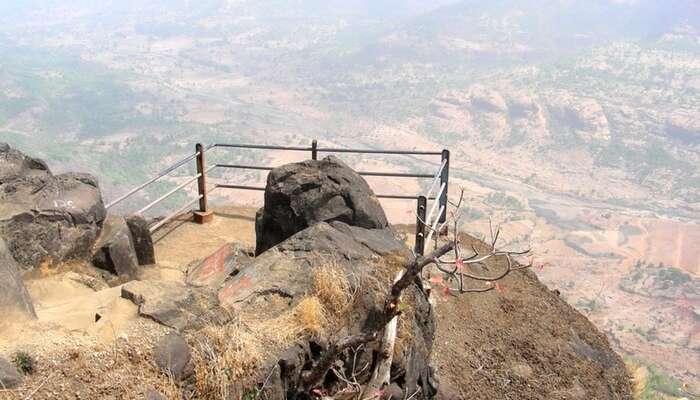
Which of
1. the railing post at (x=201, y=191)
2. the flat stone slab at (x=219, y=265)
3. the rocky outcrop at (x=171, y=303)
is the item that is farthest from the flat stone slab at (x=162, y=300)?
the railing post at (x=201, y=191)

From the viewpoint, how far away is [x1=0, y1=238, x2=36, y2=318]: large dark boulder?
3742 mm

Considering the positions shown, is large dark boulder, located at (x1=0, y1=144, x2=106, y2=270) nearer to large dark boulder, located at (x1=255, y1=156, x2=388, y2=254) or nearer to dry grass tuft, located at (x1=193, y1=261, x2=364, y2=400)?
large dark boulder, located at (x1=255, y1=156, x2=388, y2=254)

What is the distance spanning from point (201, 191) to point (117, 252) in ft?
10.6

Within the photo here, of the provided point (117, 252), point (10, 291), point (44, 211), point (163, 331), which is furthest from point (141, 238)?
point (163, 331)

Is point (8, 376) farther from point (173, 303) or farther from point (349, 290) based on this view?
point (349, 290)

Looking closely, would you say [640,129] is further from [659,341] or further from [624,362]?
[624,362]

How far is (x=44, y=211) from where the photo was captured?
20.1ft

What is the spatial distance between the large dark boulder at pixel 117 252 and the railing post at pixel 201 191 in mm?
2473

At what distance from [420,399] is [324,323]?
1295 millimetres

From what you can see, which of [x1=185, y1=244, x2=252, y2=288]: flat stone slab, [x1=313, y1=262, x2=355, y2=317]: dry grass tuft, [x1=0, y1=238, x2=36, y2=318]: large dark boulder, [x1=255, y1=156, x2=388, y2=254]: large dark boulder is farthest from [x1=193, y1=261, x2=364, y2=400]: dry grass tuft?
[x1=185, y1=244, x2=252, y2=288]: flat stone slab

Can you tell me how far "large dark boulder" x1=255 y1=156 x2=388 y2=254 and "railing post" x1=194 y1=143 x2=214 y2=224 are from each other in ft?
7.98

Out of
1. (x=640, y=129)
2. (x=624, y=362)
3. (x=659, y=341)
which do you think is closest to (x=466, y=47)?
(x=640, y=129)

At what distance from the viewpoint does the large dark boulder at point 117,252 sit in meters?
6.39

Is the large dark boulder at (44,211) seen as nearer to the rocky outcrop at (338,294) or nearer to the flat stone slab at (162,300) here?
the rocky outcrop at (338,294)
